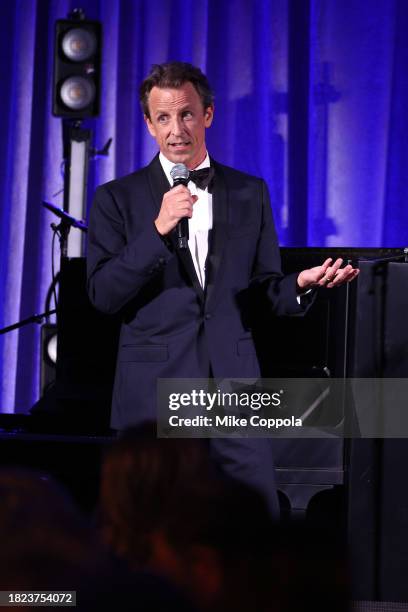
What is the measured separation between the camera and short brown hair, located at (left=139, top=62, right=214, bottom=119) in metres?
1.86

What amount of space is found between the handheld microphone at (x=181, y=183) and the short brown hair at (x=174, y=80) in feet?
0.82

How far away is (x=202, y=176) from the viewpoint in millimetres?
1899

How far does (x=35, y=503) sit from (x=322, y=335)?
2265 millimetres

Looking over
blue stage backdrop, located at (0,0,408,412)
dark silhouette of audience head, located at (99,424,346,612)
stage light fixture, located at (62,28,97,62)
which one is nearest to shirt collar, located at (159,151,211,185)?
dark silhouette of audience head, located at (99,424,346,612)

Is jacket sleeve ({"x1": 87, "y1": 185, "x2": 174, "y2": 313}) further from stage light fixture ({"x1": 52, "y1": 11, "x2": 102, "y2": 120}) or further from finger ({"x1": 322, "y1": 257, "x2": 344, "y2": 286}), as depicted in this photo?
stage light fixture ({"x1": 52, "y1": 11, "x2": 102, "y2": 120})

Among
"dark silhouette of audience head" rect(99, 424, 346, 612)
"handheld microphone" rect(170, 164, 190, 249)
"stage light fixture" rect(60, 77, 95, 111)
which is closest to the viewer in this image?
"dark silhouette of audience head" rect(99, 424, 346, 612)

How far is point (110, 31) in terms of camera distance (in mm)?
4395

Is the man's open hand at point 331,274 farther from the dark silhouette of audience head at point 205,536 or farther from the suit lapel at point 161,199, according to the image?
the dark silhouette of audience head at point 205,536

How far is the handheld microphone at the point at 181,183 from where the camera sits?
168 centimetres

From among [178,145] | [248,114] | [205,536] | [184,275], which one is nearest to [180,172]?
[178,145]

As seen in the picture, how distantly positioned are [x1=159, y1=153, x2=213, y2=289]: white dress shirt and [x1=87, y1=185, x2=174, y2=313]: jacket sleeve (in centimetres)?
12

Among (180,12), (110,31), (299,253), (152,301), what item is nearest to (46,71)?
(110,31)

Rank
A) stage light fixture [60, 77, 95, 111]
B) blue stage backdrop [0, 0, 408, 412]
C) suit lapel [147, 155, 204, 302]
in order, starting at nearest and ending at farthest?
suit lapel [147, 155, 204, 302], stage light fixture [60, 77, 95, 111], blue stage backdrop [0, 0, 408, 412]

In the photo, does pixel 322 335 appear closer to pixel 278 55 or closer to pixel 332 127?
pixel 332 127
